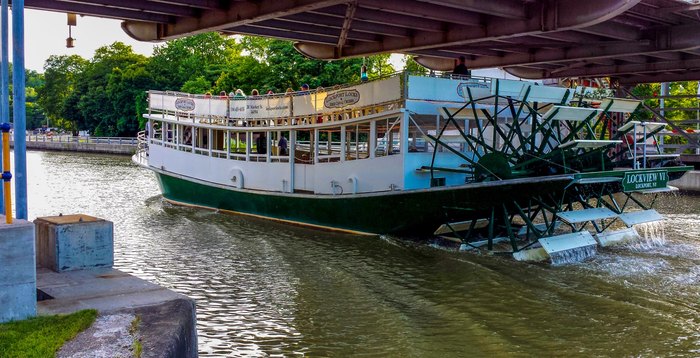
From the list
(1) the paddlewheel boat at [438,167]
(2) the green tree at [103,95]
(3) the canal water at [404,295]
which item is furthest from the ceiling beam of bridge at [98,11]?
(2) the green tree at [103,95]

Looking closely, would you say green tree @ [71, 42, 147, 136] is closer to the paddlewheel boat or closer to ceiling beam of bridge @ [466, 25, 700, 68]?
ceiling beam of bridge @ [466, 25, 700, 68]

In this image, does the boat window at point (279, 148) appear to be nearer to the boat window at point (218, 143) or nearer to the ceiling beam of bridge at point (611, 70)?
the boat window at point (218, 143)

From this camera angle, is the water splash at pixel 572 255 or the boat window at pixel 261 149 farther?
the boat window at pixel 261 149

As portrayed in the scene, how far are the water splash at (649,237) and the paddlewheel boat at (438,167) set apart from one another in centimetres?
45

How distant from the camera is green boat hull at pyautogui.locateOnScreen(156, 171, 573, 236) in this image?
53.3ft

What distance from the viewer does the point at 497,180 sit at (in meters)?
17.1

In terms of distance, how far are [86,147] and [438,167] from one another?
6185cm

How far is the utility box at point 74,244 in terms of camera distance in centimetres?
919

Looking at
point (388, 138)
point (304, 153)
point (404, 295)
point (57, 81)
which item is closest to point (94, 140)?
point (57, 81)

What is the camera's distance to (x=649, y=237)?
19031 mm

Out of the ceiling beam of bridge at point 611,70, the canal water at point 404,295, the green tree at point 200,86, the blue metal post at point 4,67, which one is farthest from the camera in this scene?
the green tree at point 200,86

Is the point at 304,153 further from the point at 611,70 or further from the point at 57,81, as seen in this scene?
the point at 57,81

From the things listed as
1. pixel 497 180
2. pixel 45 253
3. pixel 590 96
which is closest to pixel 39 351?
pixel 45 253

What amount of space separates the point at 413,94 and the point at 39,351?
13054 millimetres
